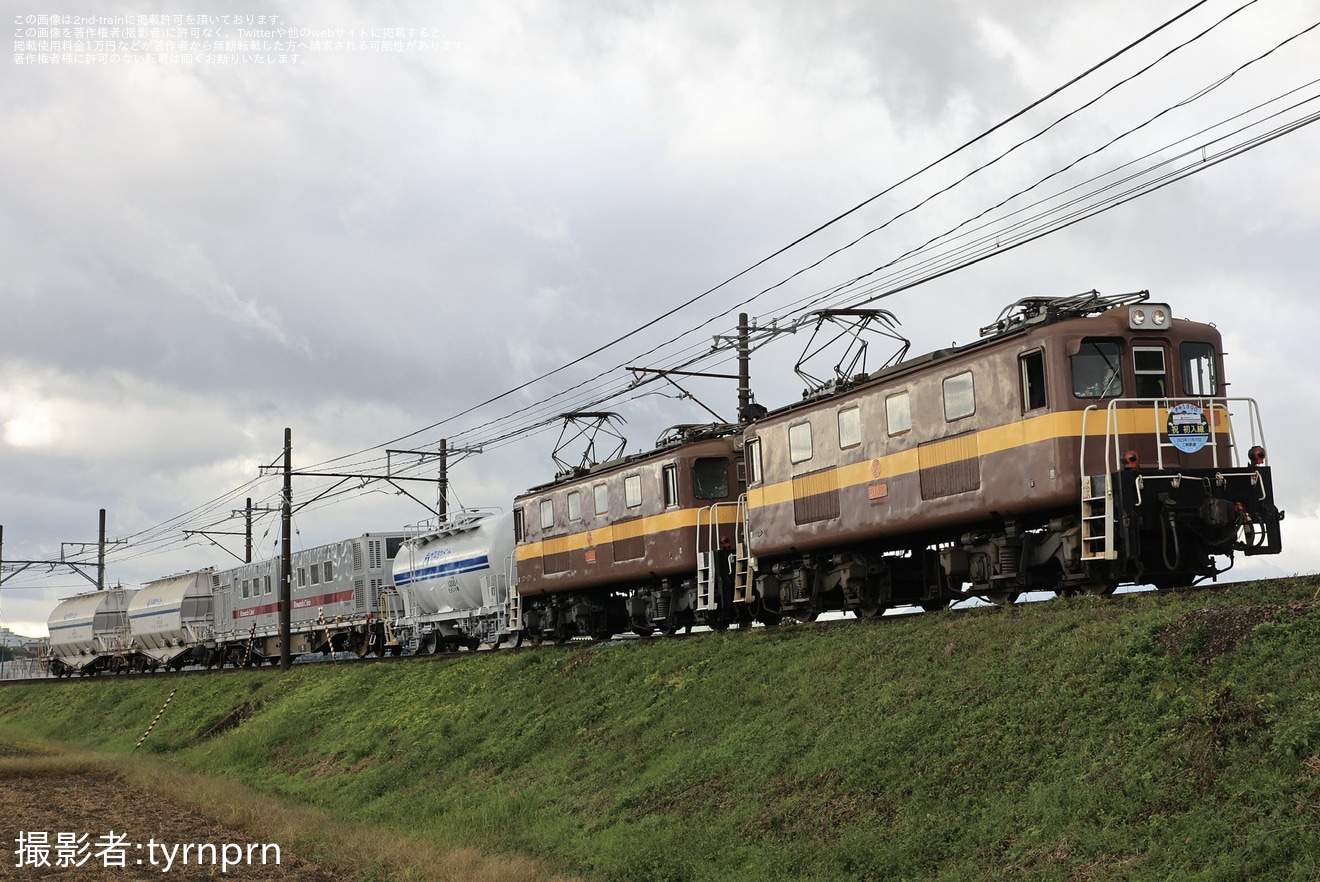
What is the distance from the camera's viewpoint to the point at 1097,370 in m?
17.9

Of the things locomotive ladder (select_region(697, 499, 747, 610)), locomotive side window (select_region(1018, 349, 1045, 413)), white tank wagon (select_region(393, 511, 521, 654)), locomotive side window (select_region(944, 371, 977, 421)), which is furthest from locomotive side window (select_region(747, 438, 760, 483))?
white tank wagon (select_region(393, 511, 521, 654))

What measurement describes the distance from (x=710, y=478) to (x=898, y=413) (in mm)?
7359

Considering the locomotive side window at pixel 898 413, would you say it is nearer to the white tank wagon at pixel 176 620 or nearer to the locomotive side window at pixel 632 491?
the locomotive side window at pixel 632 491

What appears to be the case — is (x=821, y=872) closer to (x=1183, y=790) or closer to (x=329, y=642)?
(x=1183, y=790)

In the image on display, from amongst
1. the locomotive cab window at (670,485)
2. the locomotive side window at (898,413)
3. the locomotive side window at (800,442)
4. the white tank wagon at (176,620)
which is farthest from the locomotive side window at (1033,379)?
the white tank wagon at (176,620)

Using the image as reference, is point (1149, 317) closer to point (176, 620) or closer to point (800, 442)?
point (800, 442)

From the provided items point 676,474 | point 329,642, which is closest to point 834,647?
point 676,474

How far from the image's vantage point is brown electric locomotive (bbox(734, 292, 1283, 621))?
17.2 m

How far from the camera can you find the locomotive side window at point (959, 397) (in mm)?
19234

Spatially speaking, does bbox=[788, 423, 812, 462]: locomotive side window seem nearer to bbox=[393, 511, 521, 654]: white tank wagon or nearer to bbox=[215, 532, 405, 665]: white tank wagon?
bbox=[393, 511, 521, 654]: white tank wagon

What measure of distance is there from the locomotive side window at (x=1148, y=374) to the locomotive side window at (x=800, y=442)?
6.54m

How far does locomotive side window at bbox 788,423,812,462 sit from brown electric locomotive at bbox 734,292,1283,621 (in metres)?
0.95

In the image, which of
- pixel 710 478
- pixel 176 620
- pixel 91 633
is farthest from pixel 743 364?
pixel 91 633

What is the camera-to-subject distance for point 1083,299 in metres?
18.7
